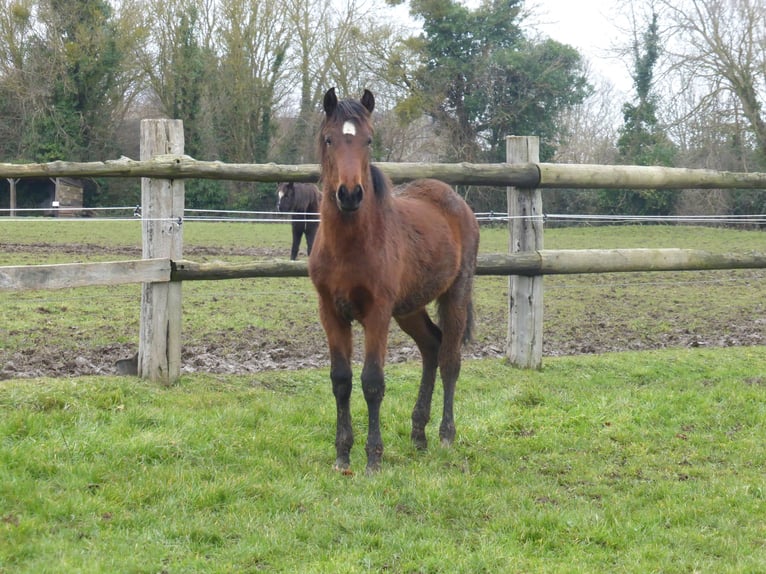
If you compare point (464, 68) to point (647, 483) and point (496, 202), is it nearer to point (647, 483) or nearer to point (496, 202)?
point (496, 202)

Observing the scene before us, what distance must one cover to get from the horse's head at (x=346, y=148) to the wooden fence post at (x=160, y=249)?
6.44ft

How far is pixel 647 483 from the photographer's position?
4.55 meters

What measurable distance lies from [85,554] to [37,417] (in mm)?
1764

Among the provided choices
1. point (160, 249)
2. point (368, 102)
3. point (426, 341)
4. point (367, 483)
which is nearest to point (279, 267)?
point (160, 249)

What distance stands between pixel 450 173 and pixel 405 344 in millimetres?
2402

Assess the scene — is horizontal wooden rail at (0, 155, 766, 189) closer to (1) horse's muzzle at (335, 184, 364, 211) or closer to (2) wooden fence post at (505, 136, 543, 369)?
(2) wooden fence post at (505, 136, 543, 369)

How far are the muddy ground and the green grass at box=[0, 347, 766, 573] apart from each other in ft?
2.87

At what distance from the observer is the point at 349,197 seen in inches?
167

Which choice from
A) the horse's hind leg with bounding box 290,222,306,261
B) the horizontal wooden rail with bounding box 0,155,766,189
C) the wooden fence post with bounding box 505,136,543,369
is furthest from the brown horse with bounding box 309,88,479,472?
the horse's hind leg with bounding box 290,222,306,261

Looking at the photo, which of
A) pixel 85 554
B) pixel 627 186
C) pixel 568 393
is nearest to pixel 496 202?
pixel 627 186

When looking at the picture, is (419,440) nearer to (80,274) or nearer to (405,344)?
(80,274)

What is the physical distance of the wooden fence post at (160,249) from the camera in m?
6.20

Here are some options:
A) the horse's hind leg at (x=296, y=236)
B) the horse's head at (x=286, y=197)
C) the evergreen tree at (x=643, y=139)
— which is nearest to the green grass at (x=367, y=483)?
the horse's hind leg at (x=296, y=236)

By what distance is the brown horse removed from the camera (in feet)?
14.9
